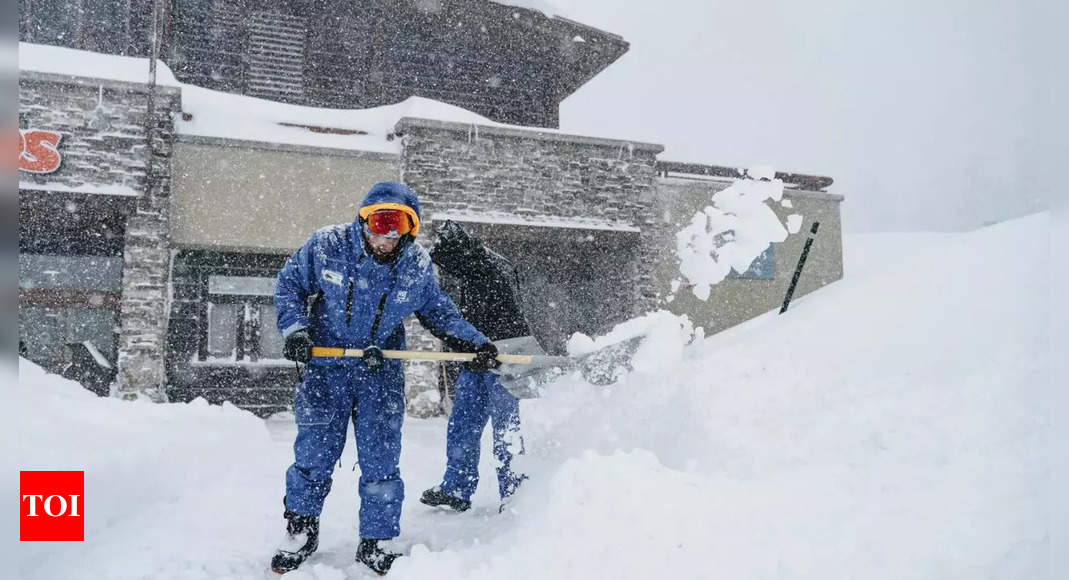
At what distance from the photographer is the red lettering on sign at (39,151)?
7.85 meters

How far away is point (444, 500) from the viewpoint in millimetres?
4262

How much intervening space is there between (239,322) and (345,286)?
6.85 m

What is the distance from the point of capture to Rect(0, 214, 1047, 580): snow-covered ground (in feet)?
8.55

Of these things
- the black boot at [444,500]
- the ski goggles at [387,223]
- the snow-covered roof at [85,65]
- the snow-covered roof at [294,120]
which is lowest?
the black boot at [444,500]

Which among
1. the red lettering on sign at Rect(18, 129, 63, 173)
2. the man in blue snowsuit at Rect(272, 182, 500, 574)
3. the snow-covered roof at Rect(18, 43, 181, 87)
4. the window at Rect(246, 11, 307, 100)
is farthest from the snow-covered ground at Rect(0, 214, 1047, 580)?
the window at Rect(246, 11, 307, 100)

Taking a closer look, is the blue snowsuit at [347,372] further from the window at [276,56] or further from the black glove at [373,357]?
the window at [276,56]

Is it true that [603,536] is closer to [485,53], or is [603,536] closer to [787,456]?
[787,456]

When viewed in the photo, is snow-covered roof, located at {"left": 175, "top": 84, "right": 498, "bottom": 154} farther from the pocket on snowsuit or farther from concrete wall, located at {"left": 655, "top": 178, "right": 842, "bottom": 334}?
the pocket on snowsuit

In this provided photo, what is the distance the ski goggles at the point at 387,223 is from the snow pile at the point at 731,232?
340 inches

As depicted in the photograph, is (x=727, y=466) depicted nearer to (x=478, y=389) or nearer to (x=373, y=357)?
(x=478, y=389)

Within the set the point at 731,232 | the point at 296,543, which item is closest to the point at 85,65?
the point at 296,543

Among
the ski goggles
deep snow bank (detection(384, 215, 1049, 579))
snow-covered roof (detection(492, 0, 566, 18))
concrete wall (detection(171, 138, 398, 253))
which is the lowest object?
deep snow bank (detection(384, 215, 1049, 579))

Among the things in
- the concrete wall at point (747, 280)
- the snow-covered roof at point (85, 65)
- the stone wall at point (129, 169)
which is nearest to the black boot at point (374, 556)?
the stone wall at point (129, 169)

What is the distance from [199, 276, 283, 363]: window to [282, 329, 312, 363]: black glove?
6531 mm
